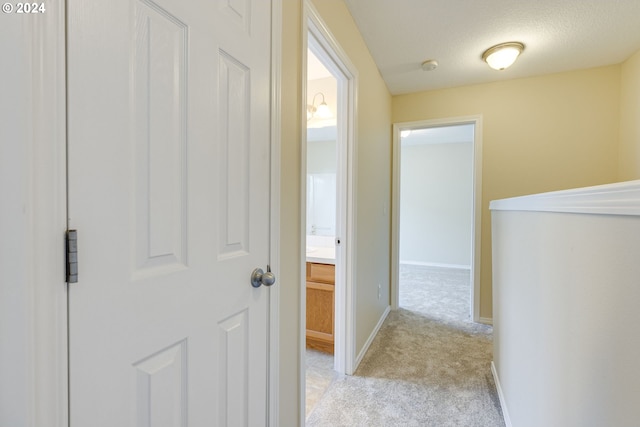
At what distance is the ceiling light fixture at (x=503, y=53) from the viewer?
221cm

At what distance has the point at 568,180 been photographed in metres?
2.70

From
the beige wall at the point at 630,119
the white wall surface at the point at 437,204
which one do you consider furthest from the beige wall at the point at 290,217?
the white wall surface at the point at 437,204

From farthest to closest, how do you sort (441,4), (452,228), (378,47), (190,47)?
(452,228)
(378,47)
(441,4)
(190,47)

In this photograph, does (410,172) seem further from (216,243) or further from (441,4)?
(216,243)

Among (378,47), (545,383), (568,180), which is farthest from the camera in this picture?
(568,180)

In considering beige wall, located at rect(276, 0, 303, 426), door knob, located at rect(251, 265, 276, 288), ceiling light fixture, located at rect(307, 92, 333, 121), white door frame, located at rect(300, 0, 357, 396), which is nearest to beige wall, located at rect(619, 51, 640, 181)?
white door frame, located at rect(300, 0, 357, 396)

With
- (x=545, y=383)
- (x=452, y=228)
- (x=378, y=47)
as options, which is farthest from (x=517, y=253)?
(x=452, y=228)

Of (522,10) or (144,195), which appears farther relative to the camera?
(522,10)

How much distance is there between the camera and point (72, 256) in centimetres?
49

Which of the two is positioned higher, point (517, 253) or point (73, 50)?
point (73, 50)

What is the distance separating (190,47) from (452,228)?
557 cm

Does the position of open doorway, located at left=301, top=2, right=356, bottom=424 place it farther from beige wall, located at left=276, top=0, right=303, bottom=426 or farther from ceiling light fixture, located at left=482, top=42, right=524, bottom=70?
ceiling light fixture, located at left=482, top=42, right=524, bottom=70

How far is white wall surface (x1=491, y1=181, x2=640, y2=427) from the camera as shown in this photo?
0.52 meters

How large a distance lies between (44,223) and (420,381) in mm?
2144
